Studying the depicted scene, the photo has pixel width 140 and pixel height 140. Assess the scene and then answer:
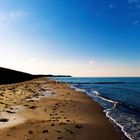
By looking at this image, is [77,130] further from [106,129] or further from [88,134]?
[106,129]

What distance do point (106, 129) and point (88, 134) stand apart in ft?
7.77

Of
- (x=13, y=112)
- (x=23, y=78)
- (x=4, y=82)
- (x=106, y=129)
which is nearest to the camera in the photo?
(x=106, y=129)

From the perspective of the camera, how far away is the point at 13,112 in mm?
19359

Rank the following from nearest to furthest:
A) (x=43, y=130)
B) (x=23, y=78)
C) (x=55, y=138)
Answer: (x=55, y=138) < (x=43, y=130) < (x=23, y=78)

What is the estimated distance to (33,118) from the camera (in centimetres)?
1770

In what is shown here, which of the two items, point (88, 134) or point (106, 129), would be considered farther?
point (106, 129)

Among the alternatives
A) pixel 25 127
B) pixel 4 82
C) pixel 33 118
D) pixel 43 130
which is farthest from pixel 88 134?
pixel 4 82

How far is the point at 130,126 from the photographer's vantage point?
1820 centimetres

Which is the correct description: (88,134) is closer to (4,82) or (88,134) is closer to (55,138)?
(55,138)

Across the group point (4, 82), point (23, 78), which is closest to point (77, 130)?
point (4, 82)

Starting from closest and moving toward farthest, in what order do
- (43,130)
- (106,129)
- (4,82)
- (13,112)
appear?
(43,130), (106,129), (13,112), (4,82)

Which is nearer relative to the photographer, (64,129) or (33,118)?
(64,129)

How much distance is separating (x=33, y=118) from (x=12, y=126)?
9.88 ft

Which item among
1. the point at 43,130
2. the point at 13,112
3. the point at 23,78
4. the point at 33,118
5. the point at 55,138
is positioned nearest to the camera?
the point at 55,138
